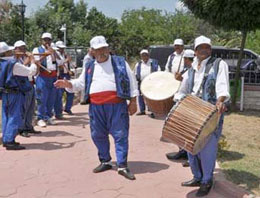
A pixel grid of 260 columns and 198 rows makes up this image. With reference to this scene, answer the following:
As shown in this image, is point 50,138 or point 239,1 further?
point 239,1

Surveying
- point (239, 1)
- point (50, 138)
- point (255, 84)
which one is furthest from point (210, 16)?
point (50, 138)

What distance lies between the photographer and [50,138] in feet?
24.8

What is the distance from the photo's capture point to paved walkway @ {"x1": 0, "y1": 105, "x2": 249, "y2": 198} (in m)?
4.82

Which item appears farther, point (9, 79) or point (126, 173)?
point (9, 79)

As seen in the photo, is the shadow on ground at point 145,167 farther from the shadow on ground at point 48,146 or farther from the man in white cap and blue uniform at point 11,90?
the man in white cap and blue uniform at point 11,90

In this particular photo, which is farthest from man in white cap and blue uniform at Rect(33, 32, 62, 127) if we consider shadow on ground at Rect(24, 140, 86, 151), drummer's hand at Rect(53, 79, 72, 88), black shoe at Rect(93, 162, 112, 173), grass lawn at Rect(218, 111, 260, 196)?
grass lawn at Rect(218, 111, 260, 196)

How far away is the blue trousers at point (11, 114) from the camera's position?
6.58 m

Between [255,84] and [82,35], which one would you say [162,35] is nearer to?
[82,35]

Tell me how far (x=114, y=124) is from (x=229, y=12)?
225 inches

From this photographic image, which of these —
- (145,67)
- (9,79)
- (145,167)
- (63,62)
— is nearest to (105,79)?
(145,167)

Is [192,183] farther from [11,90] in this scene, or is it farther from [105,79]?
[11,90]

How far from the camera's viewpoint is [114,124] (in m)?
5.31

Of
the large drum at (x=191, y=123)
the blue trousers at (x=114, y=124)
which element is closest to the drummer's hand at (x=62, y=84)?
the blue trousers at (x=114, y=124)

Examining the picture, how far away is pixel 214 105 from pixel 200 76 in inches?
17.9
